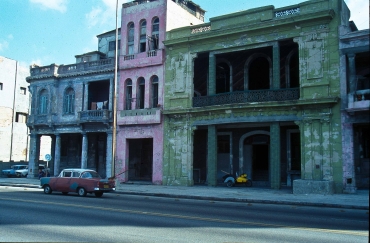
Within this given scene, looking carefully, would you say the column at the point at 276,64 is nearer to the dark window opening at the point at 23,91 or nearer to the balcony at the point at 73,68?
the balcony at the point at 73,68

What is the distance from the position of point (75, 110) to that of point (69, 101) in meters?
1.38

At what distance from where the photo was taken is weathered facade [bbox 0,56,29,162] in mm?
44656

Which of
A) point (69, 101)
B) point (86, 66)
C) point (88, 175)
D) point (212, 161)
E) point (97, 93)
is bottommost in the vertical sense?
point (88, 175)

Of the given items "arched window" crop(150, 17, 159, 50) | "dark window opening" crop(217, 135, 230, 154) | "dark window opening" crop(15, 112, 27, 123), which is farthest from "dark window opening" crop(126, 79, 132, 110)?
"dark window opening" crop(15, 112, 27, 123)

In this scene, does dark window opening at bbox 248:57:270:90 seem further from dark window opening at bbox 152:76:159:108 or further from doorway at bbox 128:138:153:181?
doorway at bbox 128:138:153:181

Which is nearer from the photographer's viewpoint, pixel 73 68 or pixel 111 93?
pixel 111 93

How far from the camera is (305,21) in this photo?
856 inches

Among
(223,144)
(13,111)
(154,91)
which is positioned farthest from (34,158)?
(223,144)

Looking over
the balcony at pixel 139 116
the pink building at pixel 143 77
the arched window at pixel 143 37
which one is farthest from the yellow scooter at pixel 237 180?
the arched window at pixel 143 37

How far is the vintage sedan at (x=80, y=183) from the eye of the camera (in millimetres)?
19062

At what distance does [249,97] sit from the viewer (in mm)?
23484

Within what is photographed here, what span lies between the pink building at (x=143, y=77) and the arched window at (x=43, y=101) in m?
8.80

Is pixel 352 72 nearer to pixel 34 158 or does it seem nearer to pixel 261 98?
pixel 261 98

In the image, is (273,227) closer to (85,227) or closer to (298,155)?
(85,227)
